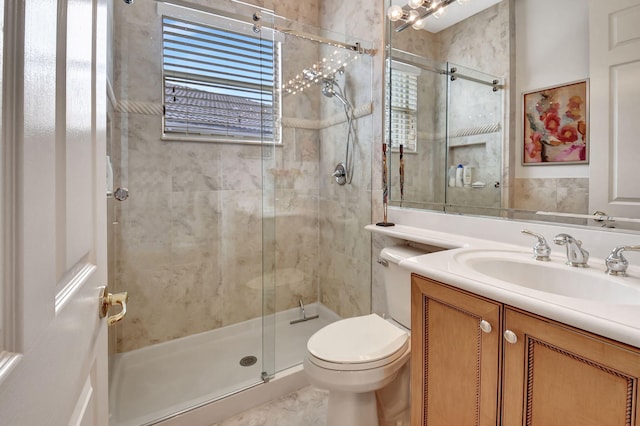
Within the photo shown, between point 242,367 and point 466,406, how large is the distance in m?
1.46

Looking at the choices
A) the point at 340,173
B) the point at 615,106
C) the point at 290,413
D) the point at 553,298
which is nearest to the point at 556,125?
the point at 615,106

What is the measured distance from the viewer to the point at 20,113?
30 cm

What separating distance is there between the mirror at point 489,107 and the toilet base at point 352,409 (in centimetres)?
95

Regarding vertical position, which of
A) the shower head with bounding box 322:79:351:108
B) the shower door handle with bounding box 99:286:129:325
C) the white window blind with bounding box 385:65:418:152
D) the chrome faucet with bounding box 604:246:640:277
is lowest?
the shower door handle with bounding box 99:286:129:325

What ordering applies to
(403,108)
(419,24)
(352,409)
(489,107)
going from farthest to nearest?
(403,108) → (419,24) → (489,107) → (352,409)

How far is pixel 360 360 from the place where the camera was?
1.21m

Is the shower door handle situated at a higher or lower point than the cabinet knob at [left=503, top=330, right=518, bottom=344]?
higher

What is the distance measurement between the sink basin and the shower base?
136 cm

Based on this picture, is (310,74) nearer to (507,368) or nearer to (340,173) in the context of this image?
(340,173)

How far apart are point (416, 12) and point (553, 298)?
167cm

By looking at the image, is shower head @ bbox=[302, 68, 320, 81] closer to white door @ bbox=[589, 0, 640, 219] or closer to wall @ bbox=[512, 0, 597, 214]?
wall @ bbox=[512, 0, 597, 214]

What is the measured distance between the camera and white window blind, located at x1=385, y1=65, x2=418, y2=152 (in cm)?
183

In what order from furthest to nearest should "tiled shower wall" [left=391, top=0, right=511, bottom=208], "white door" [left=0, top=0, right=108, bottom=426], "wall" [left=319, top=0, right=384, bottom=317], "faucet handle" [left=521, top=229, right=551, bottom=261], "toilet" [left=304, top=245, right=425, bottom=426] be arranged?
1. "wall" [left=319, top=0, right=384, bottom=317]
2. "tiled shower wall" [left=391, top=0, right=511, bottom=208]
3. "toilet" [left=304, top=245, right=425, bottom=426]
4. "faucet handle" [left=521, top=229, right=551, bottom=261]
5. "white door" [left=0, top=0, right=108, bottom=426]

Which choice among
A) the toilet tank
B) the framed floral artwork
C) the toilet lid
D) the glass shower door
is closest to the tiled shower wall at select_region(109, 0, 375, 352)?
the glass shower door
